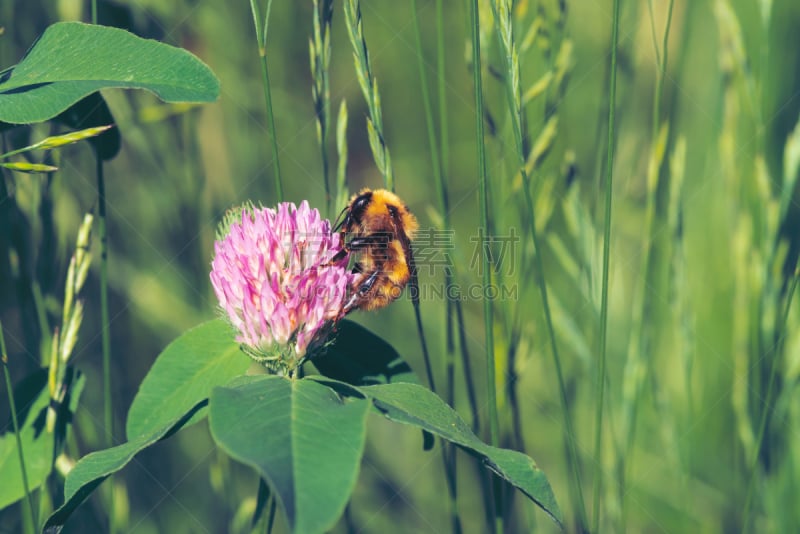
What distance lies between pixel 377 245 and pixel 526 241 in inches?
13.4

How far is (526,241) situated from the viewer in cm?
146

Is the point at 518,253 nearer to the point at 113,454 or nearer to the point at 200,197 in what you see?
the point at 200,197

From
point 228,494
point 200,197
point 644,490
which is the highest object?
point 200,197

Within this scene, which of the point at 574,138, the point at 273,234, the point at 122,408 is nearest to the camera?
the point at 273,234

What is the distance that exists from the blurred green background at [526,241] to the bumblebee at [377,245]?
229mm

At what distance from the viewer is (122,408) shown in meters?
1.87

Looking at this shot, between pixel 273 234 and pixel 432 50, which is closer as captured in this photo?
pixel 273 234

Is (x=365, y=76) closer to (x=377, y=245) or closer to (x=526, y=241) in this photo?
(x=377, y=245)

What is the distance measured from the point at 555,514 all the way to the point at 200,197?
117 cm

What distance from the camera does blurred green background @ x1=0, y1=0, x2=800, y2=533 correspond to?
4.86 feet

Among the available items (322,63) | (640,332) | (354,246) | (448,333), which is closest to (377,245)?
(354,246)

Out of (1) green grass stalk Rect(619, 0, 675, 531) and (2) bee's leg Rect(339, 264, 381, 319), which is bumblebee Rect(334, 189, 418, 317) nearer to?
(2) bee's leg Rect(339, 264, 381, 319)

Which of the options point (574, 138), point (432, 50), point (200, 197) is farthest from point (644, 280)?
point (432, 50)

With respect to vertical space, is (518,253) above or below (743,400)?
above
